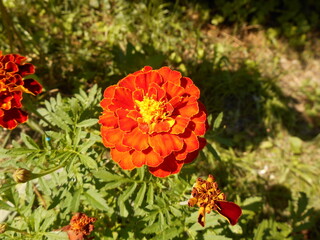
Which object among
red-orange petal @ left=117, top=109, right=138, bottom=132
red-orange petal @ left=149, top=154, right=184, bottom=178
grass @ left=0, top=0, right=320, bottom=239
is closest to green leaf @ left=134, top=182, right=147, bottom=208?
red-orange petal @ left=149, top=154, right=184, bottom=178

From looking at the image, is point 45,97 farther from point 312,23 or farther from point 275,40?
point 312,23

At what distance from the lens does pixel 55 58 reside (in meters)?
2.34

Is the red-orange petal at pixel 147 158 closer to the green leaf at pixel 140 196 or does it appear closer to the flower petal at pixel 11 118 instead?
the green leaf at pixel 140 196

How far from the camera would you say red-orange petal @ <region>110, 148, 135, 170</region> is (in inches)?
42.1

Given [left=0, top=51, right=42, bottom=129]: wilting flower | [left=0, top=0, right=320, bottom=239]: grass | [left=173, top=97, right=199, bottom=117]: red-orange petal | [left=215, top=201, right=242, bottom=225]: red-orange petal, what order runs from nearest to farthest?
[left=215, top=201, right=242, bottom=225]: red-orange petal < [left=173, top=97, right=199, bottom=117]: red-orange petal < [left=0, top=51, right=42, bottom=129]: wilting flower < [left=0, top=0, right=320, bottom=239]: grass

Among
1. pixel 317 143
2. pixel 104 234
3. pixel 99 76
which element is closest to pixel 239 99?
pixel 317 143

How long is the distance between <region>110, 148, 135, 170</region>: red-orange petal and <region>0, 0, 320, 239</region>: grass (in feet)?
3.46

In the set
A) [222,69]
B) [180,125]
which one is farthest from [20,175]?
[222,69]

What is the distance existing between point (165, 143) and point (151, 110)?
0.14 meters

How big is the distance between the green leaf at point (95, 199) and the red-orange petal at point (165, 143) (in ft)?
1.17

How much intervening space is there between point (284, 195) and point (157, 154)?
5.31 ft

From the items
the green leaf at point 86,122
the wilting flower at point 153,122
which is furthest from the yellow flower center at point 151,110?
the green leaf at point 86,122

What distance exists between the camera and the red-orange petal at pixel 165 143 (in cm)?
102

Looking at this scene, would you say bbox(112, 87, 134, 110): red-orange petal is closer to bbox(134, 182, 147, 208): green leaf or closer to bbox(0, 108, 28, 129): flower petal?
bbox(134, 182, 147, 208): green leaf
